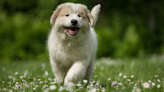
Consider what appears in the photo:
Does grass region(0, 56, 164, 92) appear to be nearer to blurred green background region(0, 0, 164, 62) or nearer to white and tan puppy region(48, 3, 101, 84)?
white and tan puppy region(48, 3, 101, 84)

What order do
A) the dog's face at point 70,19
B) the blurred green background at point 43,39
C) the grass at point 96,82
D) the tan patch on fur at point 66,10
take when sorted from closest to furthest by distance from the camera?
1. the grass at point 96,82
2. the dog's face at point 70,19
3. the tan patch on fur at point 66,10
4. the blurred green background at point 43,39

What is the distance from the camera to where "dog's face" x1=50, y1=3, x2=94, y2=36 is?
114 inches

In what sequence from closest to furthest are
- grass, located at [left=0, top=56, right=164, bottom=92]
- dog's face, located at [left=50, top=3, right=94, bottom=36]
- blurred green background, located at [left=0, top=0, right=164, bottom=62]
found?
grass, located at [left=0, top=56, right=164, bottom=92] → dog's face, located at [left=50, top=3, right=94, bottom=36] → blurred green background, located at [left=0, top=0, right=164, bottom=62]

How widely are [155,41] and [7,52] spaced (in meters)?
8.71

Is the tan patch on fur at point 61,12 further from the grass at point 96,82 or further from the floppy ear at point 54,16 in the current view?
the grass at point 96,82

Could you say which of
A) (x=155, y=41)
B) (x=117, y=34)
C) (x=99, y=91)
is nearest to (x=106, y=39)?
(x=117, y=34)

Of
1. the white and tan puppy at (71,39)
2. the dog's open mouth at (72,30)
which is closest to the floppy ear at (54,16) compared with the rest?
the white and tan puppy at (71,39)

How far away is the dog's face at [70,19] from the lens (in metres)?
2.89

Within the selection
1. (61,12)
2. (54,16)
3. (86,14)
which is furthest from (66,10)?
(86,14)

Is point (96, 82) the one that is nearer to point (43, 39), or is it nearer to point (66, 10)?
point (66, 10)

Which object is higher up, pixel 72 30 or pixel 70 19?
pixel 70 19

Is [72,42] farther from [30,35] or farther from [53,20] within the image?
[30,35]

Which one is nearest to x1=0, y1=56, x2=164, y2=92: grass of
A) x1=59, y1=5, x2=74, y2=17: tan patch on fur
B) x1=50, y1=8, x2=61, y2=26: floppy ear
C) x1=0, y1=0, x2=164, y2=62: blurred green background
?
x1=50, y1=8, x2=61, y2=26: floppy ear

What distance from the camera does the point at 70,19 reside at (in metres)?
2.86
